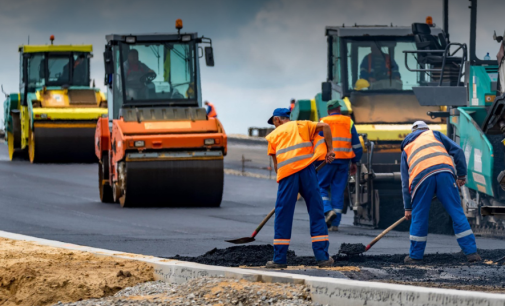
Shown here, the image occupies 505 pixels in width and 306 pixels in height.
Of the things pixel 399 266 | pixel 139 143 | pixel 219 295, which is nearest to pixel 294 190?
pixel 399 266

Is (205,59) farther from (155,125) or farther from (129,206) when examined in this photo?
(129,206)

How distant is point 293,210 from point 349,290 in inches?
92.7

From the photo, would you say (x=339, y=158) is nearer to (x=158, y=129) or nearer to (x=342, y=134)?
(x=342, y=134)

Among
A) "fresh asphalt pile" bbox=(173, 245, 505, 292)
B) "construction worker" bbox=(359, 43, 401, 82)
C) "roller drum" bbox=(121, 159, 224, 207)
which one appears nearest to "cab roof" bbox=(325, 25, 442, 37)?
"construction worker" bbox=(359, 43, 401, 82)

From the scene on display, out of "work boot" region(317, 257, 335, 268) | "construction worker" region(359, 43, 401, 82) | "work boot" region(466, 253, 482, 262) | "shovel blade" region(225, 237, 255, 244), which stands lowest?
"shovel blade" region(225, 237, 255, 244)

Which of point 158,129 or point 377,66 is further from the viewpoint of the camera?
point 377,66

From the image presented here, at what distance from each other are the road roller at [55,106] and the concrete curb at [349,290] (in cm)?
1514

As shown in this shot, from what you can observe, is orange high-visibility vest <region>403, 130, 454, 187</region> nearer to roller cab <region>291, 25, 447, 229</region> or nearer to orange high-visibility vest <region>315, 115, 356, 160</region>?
orange high-visibility vest <region>315, 115, 356, 160</region>

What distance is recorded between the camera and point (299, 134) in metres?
8.16

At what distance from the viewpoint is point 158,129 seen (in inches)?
572

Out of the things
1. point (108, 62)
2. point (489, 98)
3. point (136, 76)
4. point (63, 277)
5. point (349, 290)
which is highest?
point (108, 62)

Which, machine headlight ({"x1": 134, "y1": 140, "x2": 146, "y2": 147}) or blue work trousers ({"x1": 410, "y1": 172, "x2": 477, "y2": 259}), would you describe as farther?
machine headlight ({"x1": 134, "y1": 140, "x2": 146, "y2": 147})

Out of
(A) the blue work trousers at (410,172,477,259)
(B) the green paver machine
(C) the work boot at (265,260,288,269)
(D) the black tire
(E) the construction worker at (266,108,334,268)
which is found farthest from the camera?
(D) the black tire

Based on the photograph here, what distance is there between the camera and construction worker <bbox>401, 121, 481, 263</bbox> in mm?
8586
